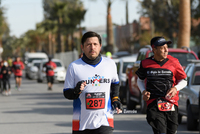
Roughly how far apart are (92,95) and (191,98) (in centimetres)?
615

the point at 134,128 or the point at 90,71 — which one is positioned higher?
the point at 90,71

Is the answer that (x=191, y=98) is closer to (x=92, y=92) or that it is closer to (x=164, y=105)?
(x=164, y=105)

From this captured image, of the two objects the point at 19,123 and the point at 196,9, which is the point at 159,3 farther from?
the point at 19,123

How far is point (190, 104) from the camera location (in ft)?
36.5

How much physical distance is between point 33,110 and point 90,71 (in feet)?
37.6

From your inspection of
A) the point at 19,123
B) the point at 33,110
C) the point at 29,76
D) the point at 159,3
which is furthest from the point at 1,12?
the point at 19,123

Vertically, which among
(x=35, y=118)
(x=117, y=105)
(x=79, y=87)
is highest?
(x=79, y=87)

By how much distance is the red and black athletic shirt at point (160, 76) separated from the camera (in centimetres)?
694

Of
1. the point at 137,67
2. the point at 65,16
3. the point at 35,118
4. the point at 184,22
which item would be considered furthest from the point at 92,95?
the point at 65,16

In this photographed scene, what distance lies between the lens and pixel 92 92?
562cm

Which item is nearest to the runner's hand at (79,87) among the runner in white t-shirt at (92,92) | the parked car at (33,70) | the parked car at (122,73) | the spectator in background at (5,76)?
the runner in white t-shirt at (92,92)

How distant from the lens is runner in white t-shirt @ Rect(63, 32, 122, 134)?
557 centimetres

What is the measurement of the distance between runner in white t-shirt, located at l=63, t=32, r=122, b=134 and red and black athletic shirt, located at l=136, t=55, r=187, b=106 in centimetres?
136

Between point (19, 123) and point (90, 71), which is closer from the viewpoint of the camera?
point (90, 71)
